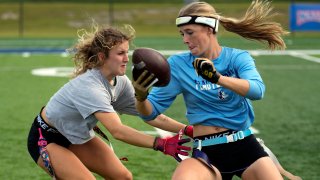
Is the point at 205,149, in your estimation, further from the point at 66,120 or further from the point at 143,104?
the point at 66,120

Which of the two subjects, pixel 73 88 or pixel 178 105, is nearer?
pixel 73 88

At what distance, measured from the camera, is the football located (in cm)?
491

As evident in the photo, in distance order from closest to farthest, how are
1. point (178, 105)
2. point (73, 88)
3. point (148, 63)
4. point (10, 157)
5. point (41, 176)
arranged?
point (148, 63) < point (73, 88) < point (41, 176) < point (10, 157) < point (178, 105)

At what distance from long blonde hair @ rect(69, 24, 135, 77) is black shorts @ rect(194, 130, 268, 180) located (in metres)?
0.98

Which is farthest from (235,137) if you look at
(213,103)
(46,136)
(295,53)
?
(295,53)

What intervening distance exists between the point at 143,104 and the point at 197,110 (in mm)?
374

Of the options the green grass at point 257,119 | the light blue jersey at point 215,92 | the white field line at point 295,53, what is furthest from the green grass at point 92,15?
the light blue jersey at point 215,92

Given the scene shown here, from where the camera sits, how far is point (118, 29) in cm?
549

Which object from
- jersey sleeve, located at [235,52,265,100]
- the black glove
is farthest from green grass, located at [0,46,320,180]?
the black glove

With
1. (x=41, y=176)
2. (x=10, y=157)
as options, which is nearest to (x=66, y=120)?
(x=41, y=176)

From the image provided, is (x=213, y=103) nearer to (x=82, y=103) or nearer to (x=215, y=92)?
(x=215, y=92)

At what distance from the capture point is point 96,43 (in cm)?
548

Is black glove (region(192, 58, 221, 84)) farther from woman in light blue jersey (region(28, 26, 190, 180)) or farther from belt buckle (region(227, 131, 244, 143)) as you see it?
woman in light blue jersey (region(28, 26, 190, 180))

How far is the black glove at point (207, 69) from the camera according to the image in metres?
4.63
